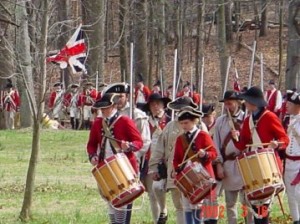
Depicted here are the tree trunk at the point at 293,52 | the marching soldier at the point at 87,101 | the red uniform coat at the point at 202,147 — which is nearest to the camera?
the red uniform coat at the point at 202,147

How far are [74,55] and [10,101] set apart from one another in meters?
21.8

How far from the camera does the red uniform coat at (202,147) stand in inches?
392

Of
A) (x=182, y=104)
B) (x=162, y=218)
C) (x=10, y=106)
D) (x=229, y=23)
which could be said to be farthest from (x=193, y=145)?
(x=229, y=23)

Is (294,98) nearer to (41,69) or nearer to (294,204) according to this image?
(294,204)

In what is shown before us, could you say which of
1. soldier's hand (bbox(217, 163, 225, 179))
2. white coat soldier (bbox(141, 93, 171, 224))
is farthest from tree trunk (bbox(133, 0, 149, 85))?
soldier's hand (bbox(217, 163, 225, 179))

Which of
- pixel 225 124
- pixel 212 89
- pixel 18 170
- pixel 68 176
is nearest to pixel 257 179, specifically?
pixel 225 124

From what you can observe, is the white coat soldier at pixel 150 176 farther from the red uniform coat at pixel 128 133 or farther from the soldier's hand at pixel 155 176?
the red uniform coat at pixel 128 133

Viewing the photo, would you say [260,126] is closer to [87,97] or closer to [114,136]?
[114,136]

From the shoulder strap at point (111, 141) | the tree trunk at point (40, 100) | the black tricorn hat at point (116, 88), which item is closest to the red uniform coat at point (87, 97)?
the tree trunk at point (40, 100)

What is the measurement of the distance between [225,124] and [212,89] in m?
35.6

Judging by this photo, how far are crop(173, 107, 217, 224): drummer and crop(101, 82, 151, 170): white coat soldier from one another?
0.72 meters

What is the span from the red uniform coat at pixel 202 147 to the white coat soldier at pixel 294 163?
1538mm

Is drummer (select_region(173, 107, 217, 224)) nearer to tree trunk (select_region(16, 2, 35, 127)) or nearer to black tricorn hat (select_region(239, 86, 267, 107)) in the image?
black tricorn hat (select_region(239, 86, 267, 107))

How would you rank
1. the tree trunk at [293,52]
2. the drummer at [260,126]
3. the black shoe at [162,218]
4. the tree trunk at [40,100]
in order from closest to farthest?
the drummer at [260,126] < the tree trunk at [40,100] < the black shoe at [162,218] < the tree trunk at [293,52]
